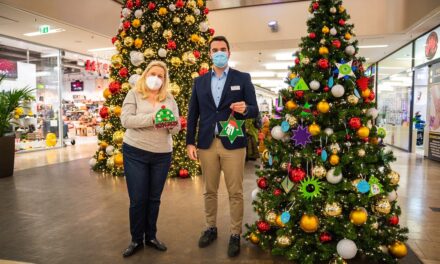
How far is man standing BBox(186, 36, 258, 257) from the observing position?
2.51 meters

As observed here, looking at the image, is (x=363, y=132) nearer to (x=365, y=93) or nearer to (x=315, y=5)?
(x=365, y=93)

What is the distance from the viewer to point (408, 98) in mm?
10234

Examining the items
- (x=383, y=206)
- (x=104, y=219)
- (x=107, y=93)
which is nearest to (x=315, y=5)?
(x=383, y=206)

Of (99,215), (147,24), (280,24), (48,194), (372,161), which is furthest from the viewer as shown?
(280,24)

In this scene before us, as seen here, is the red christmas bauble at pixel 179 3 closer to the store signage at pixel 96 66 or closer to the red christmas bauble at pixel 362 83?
the red christmas bauble at pixel 362 83

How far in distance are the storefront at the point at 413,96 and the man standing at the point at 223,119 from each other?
7.50 m

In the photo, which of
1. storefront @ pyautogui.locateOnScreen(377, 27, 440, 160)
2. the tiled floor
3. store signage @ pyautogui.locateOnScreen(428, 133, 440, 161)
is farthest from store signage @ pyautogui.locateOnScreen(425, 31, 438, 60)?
the tiled floor

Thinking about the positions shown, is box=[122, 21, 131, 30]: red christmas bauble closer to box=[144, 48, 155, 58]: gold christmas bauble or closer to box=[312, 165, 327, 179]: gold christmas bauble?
box=[144, 48, 155, 58]: gold christmas bauble

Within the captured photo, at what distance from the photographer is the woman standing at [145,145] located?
2473mm

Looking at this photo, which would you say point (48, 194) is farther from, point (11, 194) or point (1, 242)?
point (1, 242)

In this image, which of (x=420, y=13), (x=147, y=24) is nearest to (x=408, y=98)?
(x=420, y=13)

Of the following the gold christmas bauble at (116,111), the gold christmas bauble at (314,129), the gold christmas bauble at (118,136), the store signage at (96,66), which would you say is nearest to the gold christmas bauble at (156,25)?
the gold christmas bauble at (116,111)

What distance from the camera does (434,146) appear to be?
321 inches

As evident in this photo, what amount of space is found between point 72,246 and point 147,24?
4.08m
